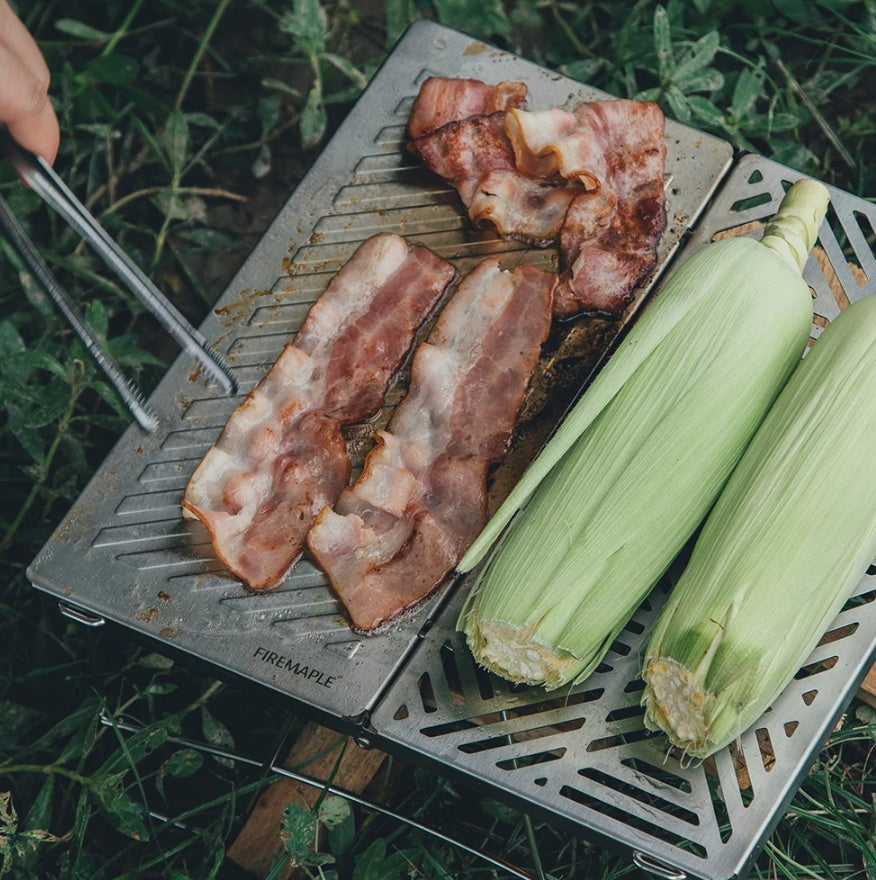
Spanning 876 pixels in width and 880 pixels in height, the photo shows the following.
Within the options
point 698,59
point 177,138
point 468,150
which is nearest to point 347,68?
point 177,138

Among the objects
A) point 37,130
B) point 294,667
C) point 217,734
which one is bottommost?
point 217,734

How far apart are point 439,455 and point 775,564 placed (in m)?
0.89

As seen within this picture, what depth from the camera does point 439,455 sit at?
9.18 feet

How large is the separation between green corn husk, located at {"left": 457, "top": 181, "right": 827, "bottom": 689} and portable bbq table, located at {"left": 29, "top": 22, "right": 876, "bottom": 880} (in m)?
0.14

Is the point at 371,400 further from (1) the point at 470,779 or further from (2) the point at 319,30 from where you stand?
(2) the point at 319,30

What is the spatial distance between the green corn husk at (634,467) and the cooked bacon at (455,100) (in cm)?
84

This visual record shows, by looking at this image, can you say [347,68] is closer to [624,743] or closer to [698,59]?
[698,59]

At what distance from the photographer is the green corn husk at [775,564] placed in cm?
235

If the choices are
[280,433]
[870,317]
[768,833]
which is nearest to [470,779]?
[768,833]

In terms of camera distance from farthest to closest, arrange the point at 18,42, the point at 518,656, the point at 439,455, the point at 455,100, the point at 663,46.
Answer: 1. the point at 663,46
2. the point at 455,100
3. the point at 439,455
4. the point at 18,42
5. the point at 518,656

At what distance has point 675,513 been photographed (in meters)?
2.55

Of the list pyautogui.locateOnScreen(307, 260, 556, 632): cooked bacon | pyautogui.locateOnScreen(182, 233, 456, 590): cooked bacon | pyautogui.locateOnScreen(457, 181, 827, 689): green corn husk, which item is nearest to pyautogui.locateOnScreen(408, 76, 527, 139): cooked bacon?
pyautogui.locateOnScreen(182, 233, 456, 590): cooked bacon

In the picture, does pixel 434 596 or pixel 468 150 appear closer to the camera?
pixel 434 596

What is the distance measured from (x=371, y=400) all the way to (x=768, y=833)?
4.75 ft
